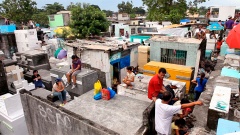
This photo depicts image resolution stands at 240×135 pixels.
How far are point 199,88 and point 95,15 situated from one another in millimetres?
14192

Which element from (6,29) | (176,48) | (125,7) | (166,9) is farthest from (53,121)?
(125,7)

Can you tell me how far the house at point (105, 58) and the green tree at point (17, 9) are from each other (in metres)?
24.7

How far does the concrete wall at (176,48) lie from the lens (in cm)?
1134

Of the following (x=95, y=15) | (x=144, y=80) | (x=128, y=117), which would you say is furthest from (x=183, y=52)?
(x=95, y=15)

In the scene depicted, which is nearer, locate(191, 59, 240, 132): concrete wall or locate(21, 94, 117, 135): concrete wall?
locate(191, 59, 240, 132): concrete wall

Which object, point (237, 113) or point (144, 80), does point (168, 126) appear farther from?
point (144, 80)

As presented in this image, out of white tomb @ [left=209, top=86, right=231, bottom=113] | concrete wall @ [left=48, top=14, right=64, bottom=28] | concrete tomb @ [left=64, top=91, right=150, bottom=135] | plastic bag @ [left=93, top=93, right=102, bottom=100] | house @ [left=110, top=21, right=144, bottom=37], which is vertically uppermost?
concrete wall @ [left=48, top=14, right=64, bottom=28]

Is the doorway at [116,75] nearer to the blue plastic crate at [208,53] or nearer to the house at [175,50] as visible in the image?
the house at [175,50]

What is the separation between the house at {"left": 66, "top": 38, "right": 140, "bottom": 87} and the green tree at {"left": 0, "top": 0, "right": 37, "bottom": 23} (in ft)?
81.1

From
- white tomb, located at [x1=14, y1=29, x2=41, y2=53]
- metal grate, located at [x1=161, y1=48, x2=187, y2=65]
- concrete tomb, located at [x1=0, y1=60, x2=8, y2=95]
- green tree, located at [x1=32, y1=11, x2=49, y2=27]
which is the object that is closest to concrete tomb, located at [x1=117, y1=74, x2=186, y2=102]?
metal grate, located at [x1=161, y1=48, x2=187, y2=65]

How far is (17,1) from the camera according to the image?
101 feet

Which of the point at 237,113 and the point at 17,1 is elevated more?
the point at 17,1

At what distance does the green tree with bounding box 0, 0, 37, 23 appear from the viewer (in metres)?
30.7

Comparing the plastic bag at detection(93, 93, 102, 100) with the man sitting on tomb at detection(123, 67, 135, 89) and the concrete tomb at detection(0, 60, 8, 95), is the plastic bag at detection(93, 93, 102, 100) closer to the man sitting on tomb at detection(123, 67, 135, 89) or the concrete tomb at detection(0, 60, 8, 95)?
the man sitting on tomb at detection(123, 67, 135, 89)
